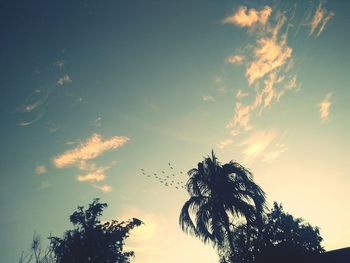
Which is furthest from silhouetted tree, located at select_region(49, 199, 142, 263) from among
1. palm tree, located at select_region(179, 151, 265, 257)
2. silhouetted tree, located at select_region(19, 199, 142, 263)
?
palm tree, located at select_region(179, 151, 265, 257)

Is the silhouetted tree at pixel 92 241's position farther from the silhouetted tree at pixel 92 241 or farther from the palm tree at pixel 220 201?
the palm tree at pixel 220 201

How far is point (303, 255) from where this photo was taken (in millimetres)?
16266

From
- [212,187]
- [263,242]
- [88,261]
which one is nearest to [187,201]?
[212,187]

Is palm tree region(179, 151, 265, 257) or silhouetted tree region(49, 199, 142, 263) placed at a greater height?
silhouetted tree region(49, 199, 142, 263)

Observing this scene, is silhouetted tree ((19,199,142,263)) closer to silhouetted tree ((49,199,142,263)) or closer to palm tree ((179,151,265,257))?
silhouetted tree ((49,199,142,263))

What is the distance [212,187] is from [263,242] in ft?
15.6

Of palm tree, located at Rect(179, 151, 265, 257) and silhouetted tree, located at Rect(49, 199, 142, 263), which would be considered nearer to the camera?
palm tree, located at Rect(179, 151, 265, 257)

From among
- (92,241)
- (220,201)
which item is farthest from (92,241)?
(220,201)

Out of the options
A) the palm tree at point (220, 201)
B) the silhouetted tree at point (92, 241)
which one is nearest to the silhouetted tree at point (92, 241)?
the silhouetted tree at point (92, 241)

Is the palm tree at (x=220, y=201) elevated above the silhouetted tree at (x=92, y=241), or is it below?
below

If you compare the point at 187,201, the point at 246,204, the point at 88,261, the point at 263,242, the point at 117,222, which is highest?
the point at 117,222

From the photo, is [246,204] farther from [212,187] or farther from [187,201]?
[187,201]

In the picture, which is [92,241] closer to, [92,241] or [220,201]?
[92,241]

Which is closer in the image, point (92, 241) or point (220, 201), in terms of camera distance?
point (220, 201)
